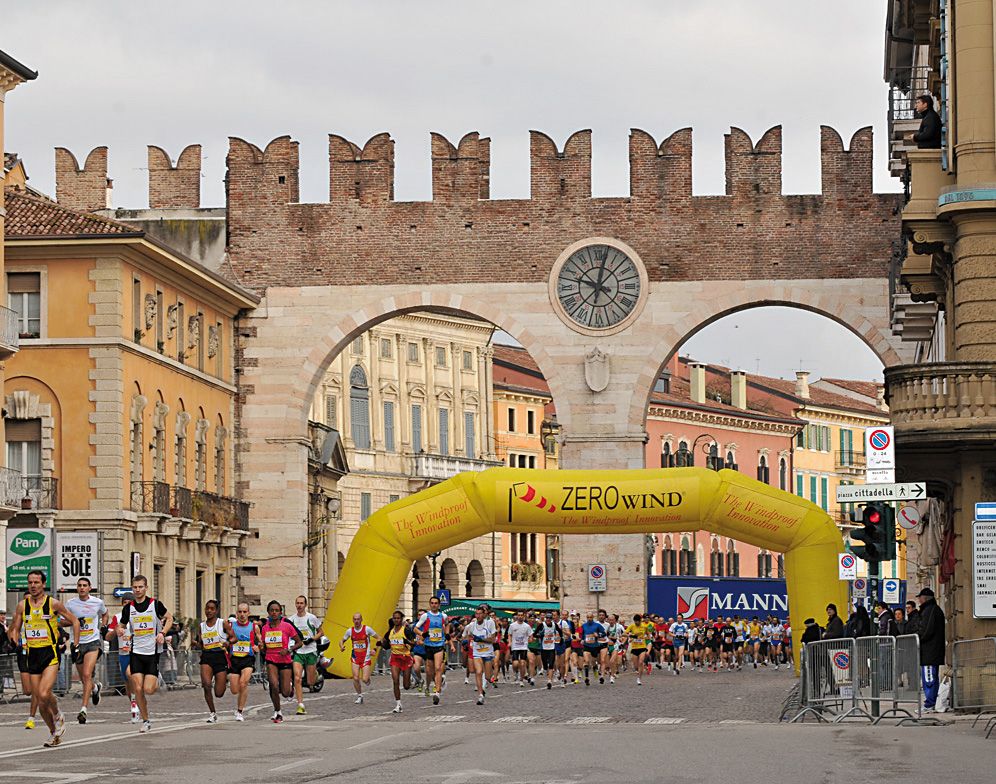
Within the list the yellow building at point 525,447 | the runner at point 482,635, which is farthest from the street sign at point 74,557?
the yellow building at point 525,447

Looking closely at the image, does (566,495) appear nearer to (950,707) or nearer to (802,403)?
(950,707)

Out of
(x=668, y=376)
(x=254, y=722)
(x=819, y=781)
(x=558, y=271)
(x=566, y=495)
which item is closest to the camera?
(x=819, y=781)

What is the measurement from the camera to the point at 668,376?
110 m

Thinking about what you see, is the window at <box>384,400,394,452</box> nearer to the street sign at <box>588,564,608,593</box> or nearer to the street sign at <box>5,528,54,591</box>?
the street sign at <box>588,564,608,593</box>

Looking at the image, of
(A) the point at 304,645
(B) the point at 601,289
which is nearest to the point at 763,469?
(B) the point at 601,289

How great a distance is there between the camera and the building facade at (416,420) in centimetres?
9150

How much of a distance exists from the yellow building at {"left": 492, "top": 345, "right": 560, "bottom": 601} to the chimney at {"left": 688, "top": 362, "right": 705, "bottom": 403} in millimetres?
7404

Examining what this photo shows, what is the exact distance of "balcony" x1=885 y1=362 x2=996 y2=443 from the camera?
27.1 m

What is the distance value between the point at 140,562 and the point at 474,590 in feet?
169

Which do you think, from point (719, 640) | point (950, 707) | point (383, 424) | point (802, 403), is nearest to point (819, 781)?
point (950, 707)

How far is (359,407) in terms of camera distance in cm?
9312

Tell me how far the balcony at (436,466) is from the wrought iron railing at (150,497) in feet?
154

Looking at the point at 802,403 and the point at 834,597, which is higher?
the point at 802,403

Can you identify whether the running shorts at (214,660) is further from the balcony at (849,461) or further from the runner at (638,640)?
the balcony at (849,461)
